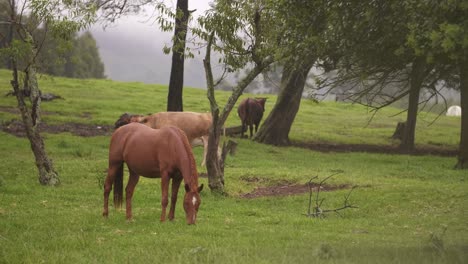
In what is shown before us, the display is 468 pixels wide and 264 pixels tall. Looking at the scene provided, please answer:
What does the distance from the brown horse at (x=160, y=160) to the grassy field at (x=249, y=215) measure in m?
0.51

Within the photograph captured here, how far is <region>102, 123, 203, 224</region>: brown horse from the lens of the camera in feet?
38.2

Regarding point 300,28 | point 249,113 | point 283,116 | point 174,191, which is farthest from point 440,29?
point 249,113

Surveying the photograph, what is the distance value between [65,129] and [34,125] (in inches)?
537

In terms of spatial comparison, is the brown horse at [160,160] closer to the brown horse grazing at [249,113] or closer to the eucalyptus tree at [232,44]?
the eucalyptus tree at [232,44]

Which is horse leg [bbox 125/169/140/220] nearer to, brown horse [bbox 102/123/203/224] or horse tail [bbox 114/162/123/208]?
brown horse [bbox 102/123/203/224]

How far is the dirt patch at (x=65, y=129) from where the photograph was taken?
27641 millimetres

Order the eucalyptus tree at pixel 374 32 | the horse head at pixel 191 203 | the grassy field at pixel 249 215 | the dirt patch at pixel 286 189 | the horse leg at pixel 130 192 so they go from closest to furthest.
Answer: the grassy field at pixel 249 215, the eucalyptus tree at pixel 374 32, the horse head at pixel 191 203, the horse leg at pixel 130 192, the dirt patch at pixel 286 189

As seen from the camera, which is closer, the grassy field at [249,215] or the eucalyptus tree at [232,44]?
the grassy field at [249,215]

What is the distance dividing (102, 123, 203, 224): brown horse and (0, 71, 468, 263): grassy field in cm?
51

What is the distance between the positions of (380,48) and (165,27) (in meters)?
6.27

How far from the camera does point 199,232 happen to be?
11.2 m

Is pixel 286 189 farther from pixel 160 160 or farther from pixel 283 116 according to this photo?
pixel 283 116

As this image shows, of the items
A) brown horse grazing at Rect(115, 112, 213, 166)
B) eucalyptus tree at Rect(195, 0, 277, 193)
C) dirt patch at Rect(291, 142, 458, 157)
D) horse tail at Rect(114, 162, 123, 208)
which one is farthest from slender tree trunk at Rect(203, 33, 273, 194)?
dirt patch at Rect(291, 142, 458, 157)

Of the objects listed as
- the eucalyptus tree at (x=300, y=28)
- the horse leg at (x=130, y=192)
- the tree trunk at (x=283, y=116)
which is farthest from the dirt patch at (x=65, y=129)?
the horse leg at (x=130, y=192)
